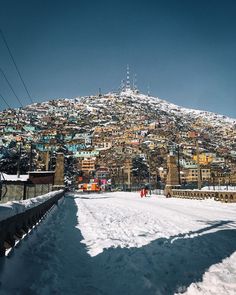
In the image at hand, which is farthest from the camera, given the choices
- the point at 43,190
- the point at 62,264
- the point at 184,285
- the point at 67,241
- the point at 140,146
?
the point at 140,146

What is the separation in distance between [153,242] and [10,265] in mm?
3792

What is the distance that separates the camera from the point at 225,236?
8359 mm

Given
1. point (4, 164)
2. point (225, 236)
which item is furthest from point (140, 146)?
point (225, 236)

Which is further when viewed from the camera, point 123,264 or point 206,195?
point 206,195

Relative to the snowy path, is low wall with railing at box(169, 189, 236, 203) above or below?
above

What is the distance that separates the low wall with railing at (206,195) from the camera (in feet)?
79.4

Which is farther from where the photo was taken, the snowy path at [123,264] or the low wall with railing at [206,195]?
the low wall with railing at [206,195]

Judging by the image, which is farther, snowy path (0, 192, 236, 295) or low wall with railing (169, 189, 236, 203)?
low wall with railing (169, 189, 236, 203)

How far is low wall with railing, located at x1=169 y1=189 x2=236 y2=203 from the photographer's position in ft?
79.4

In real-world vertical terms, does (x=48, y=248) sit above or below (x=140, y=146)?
below

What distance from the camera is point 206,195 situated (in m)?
28.9

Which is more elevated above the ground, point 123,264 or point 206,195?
point 206,195

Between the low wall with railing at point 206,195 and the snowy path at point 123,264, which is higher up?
the low wall with railing at point 206,195

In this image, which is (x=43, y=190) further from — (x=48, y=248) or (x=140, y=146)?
(x=140, y=146)
